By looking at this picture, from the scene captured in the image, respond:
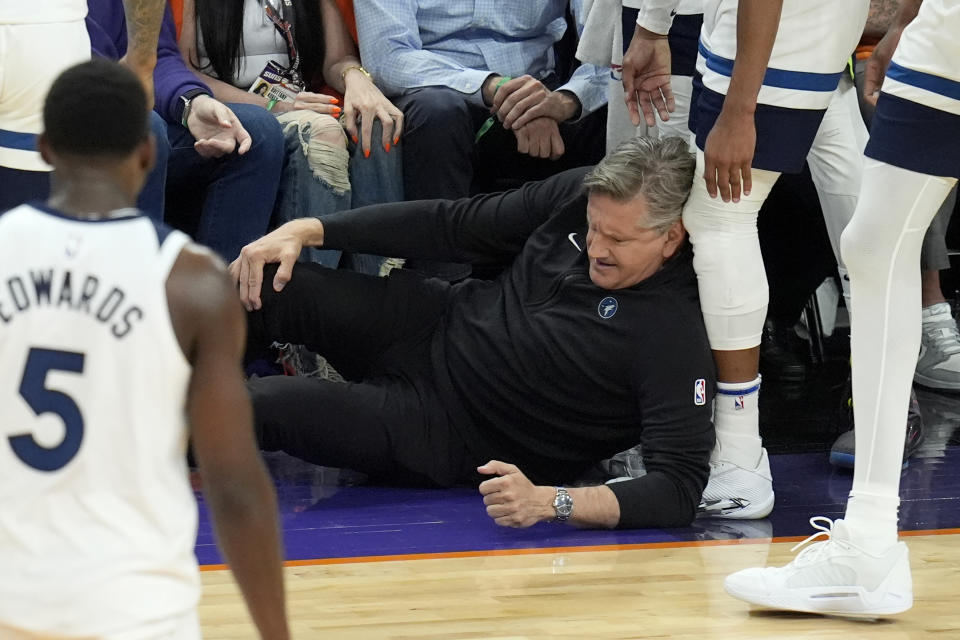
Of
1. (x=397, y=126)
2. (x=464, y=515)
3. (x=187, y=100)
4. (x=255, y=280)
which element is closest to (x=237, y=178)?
(x=187, y=100)

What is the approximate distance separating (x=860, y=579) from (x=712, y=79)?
1058 millimetres

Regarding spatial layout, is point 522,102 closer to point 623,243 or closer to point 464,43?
point 464,43

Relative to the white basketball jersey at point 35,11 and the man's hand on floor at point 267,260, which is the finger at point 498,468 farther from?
the white basketball jersey at point 35,11

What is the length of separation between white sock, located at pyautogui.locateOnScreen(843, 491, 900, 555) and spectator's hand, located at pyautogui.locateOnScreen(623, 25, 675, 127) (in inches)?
58.7

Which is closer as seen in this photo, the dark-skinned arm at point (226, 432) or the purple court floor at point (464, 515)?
the dark-skinned arm at point (226, 432)

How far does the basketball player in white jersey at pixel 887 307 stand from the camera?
221 cm

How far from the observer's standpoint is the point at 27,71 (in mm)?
2604

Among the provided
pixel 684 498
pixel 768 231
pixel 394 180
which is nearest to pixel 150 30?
pixel 394 180

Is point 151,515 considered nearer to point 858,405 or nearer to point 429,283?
point 858,405

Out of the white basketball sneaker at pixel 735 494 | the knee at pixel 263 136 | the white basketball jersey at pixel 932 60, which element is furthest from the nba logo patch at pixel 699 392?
the knee at pixel 263 136

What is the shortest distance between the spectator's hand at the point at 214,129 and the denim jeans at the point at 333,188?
170 millimetres

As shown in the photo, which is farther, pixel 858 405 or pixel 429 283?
pixel 429 283

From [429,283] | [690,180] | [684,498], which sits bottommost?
[684,498]

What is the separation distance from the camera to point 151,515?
56.2 inches
